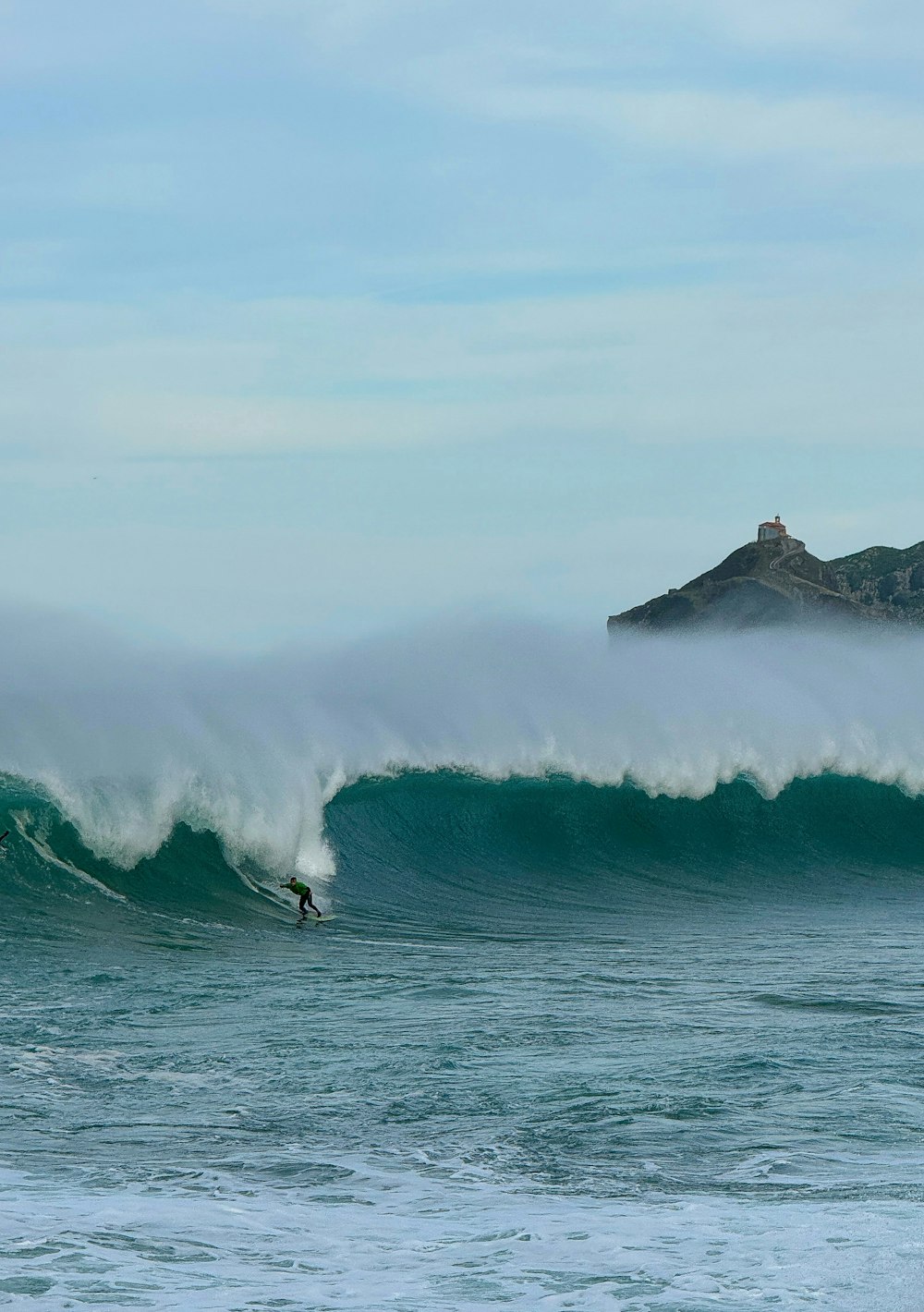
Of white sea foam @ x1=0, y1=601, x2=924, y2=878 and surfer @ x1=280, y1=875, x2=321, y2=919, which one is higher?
white sea foam @ x1=0, y1=601, x2=924, y2=878

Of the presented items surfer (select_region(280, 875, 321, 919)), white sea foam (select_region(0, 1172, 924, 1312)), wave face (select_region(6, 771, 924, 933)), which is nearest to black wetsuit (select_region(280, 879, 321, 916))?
surfer (select_region(280, 875, 321, 919))

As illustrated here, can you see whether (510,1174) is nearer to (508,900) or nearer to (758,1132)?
(758,1132)

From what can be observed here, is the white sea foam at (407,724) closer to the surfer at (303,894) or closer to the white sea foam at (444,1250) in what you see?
the surfer at (303,894)

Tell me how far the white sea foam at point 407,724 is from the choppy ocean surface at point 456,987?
8cm

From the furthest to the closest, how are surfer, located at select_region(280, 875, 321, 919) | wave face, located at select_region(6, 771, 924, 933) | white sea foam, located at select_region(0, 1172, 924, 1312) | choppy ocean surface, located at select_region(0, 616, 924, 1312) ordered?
wave face, located at select_region(6, 771, 924, 933) → surfer, located at select_region(280, 875, 321, 919) → choppy ocean surface, located at select_region(0, 616, 924, 1312) → white sea foam, located at select_region(0, 1172, 924, 1312)

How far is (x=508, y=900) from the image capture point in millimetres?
17266

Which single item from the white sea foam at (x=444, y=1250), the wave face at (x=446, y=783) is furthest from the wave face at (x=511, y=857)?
the white sea foam at (x=444, y=1250)

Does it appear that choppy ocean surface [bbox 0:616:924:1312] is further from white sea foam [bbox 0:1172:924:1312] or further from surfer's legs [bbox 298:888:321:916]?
surfer's legs [bbox 298:888:321:916]

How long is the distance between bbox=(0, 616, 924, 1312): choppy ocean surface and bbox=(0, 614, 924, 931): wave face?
77mm

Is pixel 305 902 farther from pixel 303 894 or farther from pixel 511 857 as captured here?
pixel 511 857

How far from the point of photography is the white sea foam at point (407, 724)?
61.2 ft

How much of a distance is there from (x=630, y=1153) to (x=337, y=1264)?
2086mm

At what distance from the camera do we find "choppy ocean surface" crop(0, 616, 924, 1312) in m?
6.77

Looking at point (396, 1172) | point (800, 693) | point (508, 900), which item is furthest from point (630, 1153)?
point (800, 693)
